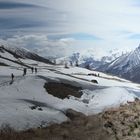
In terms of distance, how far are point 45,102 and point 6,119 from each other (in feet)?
60.9

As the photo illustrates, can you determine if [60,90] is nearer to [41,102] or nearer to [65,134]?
[41,102]

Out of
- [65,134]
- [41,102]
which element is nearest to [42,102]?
[41,102]

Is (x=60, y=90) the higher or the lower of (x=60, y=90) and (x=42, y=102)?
the lower

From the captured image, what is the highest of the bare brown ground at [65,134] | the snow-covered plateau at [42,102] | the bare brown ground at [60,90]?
the bare brown ground at [65,134]

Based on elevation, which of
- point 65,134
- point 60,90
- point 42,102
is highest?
point 65,134

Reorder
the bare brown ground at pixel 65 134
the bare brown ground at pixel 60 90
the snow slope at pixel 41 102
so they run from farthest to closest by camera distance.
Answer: the bare brown ground at pixel 60 90 < the snow slope at pixel 41 102 < the bare brown ground at pixel 65 134

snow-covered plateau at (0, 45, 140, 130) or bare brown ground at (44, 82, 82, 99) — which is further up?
snow-covered plateau at (0, 45, 140, 130)

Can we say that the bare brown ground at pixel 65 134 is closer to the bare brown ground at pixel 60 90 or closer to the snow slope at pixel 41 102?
the snow slope at pixel 41 102

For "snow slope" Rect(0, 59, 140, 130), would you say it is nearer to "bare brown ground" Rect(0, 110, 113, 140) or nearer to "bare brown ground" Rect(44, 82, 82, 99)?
"bare brown ground" Rect(44, 82, 82, 99)

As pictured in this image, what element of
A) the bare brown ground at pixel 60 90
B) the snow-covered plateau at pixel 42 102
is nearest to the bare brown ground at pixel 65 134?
the snow-covered plateau at pixel 42 102

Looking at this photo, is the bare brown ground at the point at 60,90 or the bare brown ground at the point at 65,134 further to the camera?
the bare brown ground at the point at 60,90

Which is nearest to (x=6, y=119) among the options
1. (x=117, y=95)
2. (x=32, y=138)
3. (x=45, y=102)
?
(x=32, y=138)

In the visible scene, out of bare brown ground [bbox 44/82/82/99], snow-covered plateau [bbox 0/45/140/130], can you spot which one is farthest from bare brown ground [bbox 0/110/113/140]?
bare brown ground [bbox 44/82/82/99]

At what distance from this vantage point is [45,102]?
55969mm
